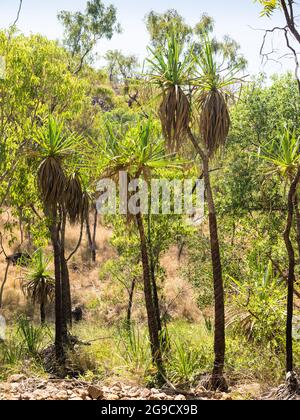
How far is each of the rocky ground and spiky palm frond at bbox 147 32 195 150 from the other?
12.7 feet

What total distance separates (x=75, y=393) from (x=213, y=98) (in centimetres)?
502

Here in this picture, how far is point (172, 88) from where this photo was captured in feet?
29.6

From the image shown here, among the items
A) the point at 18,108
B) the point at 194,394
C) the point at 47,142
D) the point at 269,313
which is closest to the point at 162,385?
the point at 194,394

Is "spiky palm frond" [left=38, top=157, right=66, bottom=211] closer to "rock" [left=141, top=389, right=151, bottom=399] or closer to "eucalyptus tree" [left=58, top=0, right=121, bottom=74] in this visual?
"rock" [left=141, top=389, right=151, bottom=399]

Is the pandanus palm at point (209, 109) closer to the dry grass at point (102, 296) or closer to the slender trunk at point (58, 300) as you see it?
the slender trunk at point (58, 300)

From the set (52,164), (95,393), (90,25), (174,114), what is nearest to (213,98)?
(174,114)

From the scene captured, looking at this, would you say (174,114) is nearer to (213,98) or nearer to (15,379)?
(213,98)

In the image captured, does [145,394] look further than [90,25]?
No

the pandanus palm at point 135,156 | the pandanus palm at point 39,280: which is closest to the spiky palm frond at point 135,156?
the pandanus palm at point 135,156

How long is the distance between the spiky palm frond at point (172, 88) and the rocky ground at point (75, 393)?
3.86 meters

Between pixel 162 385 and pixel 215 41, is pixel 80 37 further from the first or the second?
pixel 162 385

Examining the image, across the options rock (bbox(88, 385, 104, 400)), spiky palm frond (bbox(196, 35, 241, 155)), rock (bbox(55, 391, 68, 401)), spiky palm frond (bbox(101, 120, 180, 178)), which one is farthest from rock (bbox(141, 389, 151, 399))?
spiky palm frond (bbox(196, 35, 241, 155))

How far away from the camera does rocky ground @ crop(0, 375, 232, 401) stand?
6500 mm

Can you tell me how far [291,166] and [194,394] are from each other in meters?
3.56
